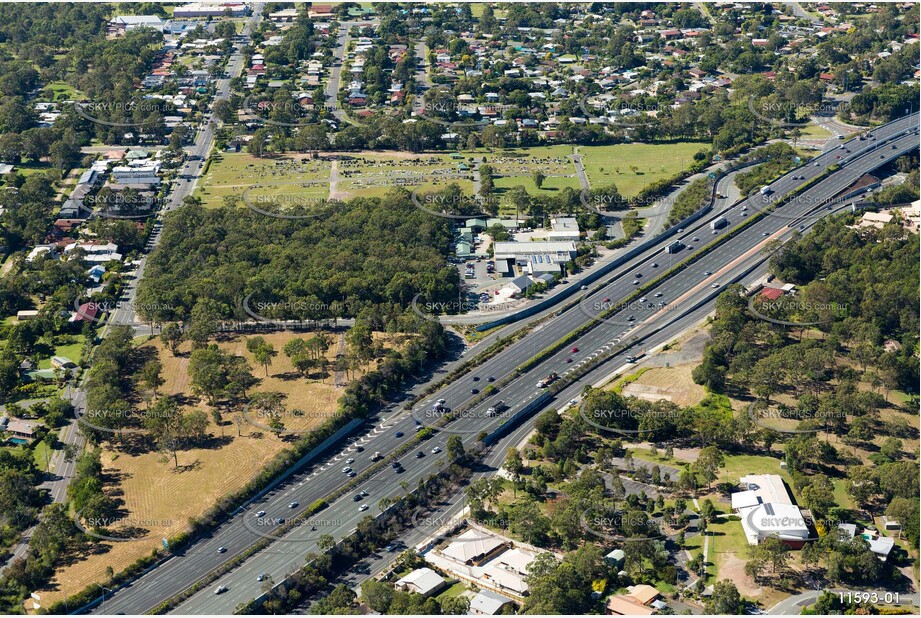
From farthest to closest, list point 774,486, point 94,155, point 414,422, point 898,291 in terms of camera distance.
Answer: point 94,155 → point 898,291 → point 414,422 → point 774,486

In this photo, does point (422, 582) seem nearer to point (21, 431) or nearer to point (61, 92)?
point (21, 431)

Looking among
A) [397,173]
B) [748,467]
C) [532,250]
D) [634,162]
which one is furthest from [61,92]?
[748,467]

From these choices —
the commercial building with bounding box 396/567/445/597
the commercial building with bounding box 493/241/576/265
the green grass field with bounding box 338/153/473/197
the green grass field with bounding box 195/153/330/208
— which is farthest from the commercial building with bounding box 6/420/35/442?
the green grass field with bounding box 338/153/473/197

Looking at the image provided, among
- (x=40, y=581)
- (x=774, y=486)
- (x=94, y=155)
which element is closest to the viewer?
(x=40, y=581)

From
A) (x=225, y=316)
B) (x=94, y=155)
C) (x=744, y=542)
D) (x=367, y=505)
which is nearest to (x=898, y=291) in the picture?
(x=744, y=542)

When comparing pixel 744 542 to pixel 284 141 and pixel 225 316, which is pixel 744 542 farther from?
pixel 284 141

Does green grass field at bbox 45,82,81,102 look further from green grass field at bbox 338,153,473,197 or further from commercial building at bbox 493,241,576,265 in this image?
commercial building at bbox 493,241,576,265
